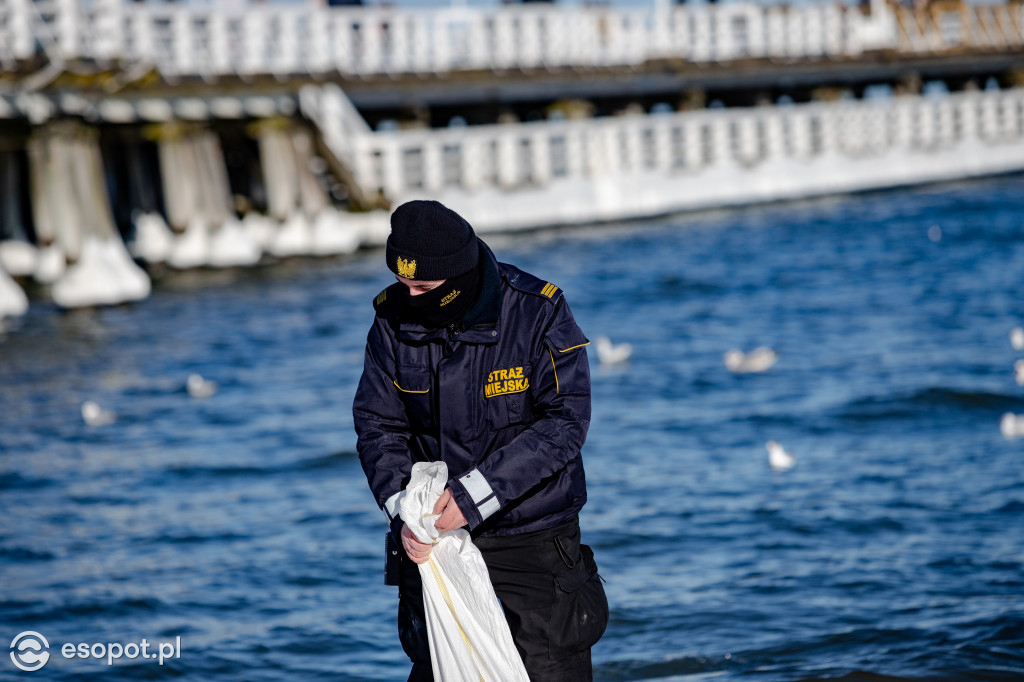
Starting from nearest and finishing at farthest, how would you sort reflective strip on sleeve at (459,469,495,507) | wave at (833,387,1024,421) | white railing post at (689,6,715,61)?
reflective strip on sleeve at (459,469,495,507)
wave at (833,387,1024,421)
white railing post at (689,6,715,61)

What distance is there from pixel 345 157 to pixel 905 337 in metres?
15.3

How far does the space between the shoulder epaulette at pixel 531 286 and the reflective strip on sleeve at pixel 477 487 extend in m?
0.56

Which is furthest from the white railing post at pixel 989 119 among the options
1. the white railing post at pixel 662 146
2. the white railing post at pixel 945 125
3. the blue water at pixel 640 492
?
the blue water at pixel 640 492

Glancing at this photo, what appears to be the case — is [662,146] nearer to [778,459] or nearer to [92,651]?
[778,459]

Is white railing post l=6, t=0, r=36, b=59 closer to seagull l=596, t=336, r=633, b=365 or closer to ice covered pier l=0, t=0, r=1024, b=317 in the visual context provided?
ice covered pier l=0, t=0, r=1024, b=317

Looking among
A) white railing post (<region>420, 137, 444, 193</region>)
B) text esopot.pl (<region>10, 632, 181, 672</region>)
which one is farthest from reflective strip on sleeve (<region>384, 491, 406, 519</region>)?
white railing post (<region>420, 137, 444, 193</region>)

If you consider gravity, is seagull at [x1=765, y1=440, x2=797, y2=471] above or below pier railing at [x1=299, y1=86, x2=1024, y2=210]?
below

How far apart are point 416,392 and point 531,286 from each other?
46 centimetres

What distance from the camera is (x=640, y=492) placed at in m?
8.75

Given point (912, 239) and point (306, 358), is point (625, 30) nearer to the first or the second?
point (912, 239)

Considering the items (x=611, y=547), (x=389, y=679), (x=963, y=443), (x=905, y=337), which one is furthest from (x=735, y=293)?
(x=389, y=679)

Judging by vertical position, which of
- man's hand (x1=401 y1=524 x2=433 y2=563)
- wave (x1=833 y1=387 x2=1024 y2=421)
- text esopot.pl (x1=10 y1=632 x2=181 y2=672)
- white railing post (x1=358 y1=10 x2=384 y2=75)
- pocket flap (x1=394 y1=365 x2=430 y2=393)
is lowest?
wave (x1=833 y1=387 x2=1024 y2=421)

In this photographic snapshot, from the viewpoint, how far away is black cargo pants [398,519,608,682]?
3750 mm

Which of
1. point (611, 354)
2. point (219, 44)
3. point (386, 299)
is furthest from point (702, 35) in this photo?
point (386, 299)
